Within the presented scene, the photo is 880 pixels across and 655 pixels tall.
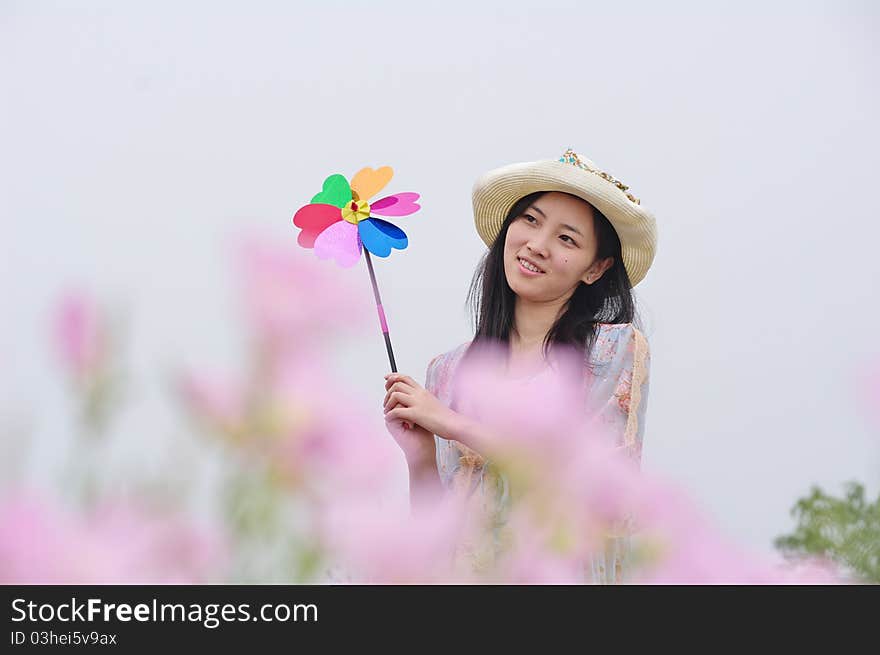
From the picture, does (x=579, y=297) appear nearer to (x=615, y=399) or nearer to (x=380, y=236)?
(x=615, y=399)

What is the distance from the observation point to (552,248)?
104 centimetres

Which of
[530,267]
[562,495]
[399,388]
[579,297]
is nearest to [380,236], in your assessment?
[399,388]

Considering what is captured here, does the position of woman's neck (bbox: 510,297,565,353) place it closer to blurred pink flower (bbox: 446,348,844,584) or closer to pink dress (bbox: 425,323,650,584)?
pink dress (bbox: 425,323,650,584)

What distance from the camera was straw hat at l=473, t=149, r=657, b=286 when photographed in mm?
1070

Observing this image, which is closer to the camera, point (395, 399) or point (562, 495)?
point (562, 495)

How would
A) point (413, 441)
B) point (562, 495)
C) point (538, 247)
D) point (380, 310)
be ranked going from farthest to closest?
1. point (538, 247)
2. point (413, 441)
3. point (380, 310)
4. point (562, 495)

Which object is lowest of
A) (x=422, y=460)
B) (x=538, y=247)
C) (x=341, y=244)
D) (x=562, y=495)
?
(x=562, y=495)

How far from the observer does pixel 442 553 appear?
21 cm

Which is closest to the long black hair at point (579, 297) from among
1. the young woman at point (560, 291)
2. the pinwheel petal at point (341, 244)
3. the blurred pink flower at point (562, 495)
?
the young woman at point (560, 291)

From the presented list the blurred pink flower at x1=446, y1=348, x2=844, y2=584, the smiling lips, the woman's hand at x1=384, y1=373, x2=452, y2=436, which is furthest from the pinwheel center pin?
the blurred pink flower at x1=446, y1=348, x2=844, y2=584

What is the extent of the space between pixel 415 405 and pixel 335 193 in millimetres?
192

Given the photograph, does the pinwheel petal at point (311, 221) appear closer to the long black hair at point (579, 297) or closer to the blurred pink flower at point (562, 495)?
the long black hair at point (579, 297)

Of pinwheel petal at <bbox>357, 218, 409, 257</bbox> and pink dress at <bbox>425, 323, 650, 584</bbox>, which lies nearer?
pinwheel petal at <bbox>357, 218, 409, 257</bbox>
